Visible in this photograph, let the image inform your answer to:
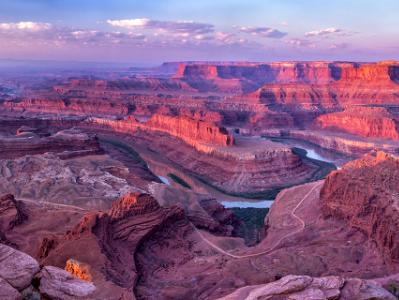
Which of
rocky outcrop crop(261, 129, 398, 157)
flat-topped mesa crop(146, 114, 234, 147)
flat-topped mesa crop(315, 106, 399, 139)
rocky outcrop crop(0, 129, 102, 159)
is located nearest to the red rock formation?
rocky outcrop crop(0, 129, 102, 159)

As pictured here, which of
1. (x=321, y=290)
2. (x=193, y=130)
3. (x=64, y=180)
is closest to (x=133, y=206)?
(x=321, y=290)

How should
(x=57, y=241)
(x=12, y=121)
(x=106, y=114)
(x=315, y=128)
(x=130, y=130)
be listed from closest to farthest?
(x=57, y=241), (x=12, y=121), (x=130, y=130), (x=315, y=128), (x=106, y=114)

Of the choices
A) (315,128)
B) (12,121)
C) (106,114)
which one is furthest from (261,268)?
(106,114)

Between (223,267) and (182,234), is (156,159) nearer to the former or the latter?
(182,234)

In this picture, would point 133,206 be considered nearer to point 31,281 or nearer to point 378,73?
point 31,281

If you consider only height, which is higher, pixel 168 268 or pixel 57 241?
pixel 57 241

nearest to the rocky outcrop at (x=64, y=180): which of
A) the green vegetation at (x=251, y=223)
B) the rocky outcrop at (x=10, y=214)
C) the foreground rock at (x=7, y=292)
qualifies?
the rocky outcrop at (x=10, y=214)
